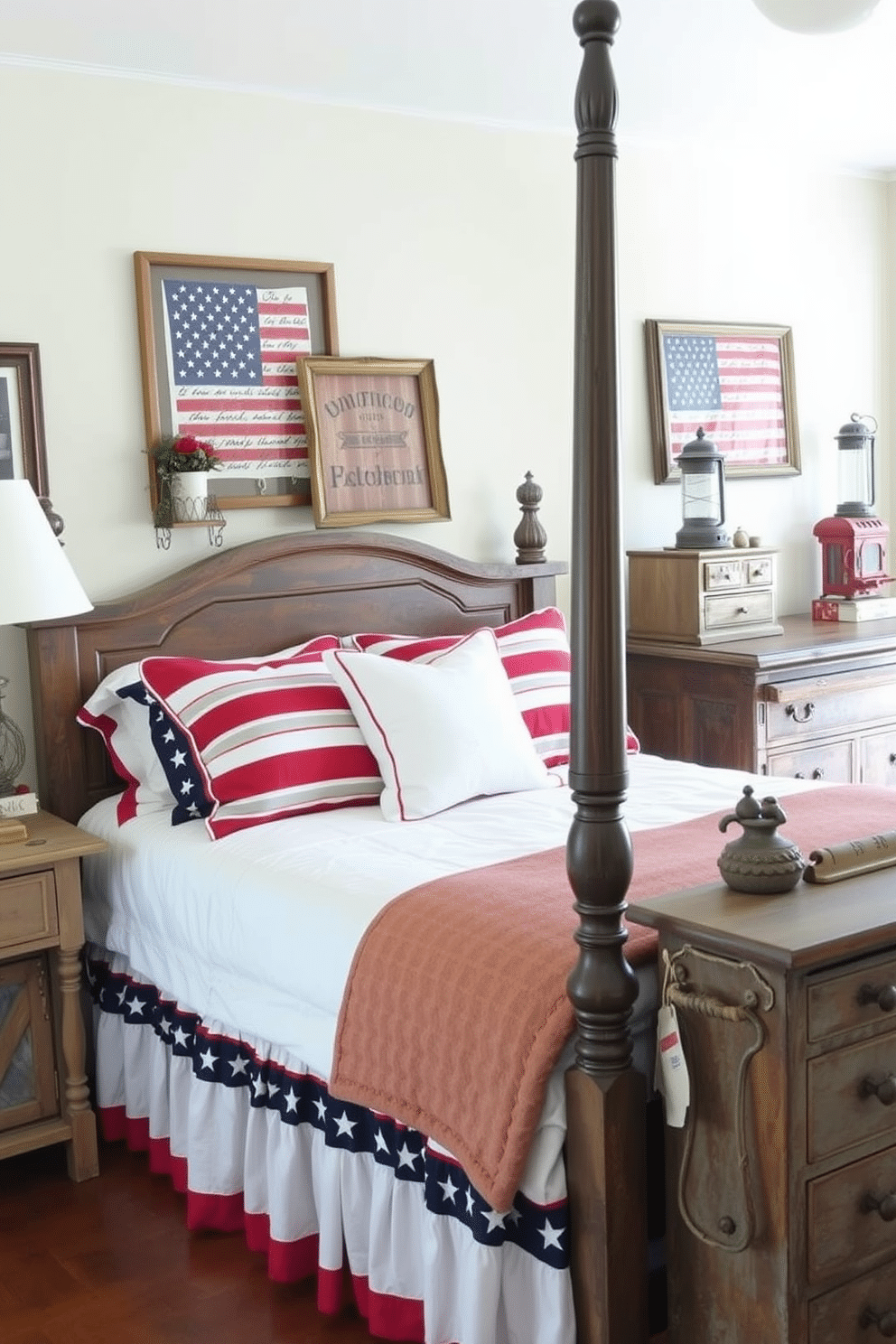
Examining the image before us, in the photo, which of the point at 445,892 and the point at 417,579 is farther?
the point at 417,579

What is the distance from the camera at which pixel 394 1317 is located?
2270mm

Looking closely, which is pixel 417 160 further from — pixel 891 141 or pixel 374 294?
pixel 891 141

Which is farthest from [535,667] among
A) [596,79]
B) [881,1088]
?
[596,79]

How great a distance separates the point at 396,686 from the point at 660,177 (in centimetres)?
223

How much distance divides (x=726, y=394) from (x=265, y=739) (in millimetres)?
2330

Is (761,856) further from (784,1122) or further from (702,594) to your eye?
(702,594)

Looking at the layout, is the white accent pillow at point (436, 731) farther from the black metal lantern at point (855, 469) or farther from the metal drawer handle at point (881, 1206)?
the black metal lantern at point (855, 469)

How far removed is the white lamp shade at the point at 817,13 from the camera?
174 centimetres

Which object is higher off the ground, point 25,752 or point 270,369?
point 270,369

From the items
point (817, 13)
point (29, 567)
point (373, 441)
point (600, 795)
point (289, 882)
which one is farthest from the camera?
point (373, 441)

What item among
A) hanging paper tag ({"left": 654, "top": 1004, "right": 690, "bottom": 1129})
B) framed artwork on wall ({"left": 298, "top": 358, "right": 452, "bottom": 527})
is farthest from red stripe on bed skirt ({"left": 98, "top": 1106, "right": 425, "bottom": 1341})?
framed artwork on wall ({"left": 298, "top": 358, "right": 452, "bottom": 527})

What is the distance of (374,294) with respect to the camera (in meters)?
3.81

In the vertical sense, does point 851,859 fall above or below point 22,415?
below

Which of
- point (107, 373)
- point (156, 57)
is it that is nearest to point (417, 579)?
point (107, 373)
